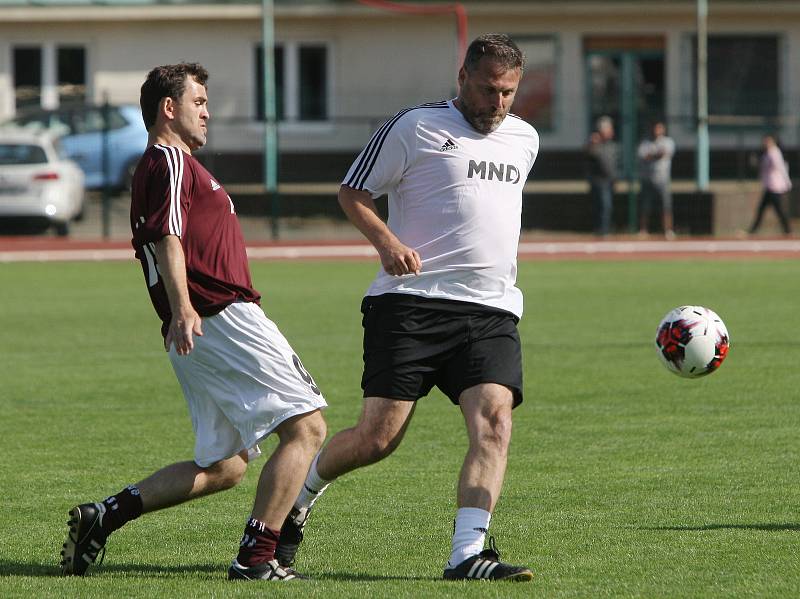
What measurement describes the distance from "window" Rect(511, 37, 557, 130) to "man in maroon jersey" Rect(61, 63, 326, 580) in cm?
3114

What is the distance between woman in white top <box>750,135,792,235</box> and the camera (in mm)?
30016

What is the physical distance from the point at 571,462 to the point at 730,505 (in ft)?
4.52

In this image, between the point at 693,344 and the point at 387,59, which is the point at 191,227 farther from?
the point at 387,59

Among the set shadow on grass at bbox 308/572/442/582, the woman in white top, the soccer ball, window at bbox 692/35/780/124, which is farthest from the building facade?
shadow on grass at bbox 308/572/442/582

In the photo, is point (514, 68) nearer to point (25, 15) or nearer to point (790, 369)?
point (790, 369)

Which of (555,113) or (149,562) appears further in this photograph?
(555,113)

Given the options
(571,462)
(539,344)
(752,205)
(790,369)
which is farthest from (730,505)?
(752,205)

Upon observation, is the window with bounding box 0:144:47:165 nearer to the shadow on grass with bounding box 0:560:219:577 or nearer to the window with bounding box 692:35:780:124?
the window with bounding box 692:35:780:124

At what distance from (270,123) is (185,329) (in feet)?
94.5

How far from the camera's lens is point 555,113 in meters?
37.0

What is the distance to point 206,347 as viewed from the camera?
5.79 m

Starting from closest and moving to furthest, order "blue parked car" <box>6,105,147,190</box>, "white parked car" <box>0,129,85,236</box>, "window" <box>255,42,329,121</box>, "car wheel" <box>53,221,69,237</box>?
"white parked car" <box>0,129,85,236</box>
"car wheel" <box>53,221,69,237</box>
"blue parked car" <box>6,105,147,190</box>
"window" <box>255,42,329,121</box>

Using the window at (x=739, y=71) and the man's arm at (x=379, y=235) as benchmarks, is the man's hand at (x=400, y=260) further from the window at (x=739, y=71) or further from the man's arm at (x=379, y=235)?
the window at (x=739, y=71)

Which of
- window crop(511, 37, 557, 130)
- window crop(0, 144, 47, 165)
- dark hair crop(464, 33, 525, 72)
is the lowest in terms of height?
window crop(0, 144, 47, 165)
